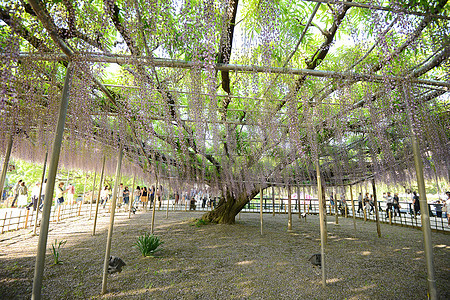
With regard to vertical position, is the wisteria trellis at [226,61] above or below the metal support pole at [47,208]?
above

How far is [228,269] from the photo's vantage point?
13.2ft

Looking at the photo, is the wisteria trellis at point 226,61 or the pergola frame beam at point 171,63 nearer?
the wisteria trellis at point 226,61

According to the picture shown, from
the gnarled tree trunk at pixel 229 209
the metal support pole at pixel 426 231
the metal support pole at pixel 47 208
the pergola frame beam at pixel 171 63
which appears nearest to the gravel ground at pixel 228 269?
the metal support pole at pixel 426 231

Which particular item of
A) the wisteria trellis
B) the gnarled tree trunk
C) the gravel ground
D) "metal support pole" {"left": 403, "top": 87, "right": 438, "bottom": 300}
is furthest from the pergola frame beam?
the gnarled tree trunk

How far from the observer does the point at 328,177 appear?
764 centimetres

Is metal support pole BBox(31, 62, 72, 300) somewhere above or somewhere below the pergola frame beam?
below

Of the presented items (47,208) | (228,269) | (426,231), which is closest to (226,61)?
(47,208)

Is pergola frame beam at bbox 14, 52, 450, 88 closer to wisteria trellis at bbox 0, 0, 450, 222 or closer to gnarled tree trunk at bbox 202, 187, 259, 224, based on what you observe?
wisteria trellis at bbox 0, 0, 450, 222

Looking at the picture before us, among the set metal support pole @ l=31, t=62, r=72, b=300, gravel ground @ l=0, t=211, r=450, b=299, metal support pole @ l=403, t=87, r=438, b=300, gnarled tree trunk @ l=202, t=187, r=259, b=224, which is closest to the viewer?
metal support pole @ l=31, t=62, r=72, b=300

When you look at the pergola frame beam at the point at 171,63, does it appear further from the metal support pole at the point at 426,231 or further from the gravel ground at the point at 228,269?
the gravel ground at the point at 228,269

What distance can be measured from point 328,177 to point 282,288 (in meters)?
5.31

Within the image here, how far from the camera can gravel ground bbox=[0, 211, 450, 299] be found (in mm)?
3131

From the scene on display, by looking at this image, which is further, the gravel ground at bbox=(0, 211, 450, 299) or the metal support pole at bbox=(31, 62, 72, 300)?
the gravel ground at bbox=(0, 211, 450, 299)

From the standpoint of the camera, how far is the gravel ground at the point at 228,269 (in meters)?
3.13
